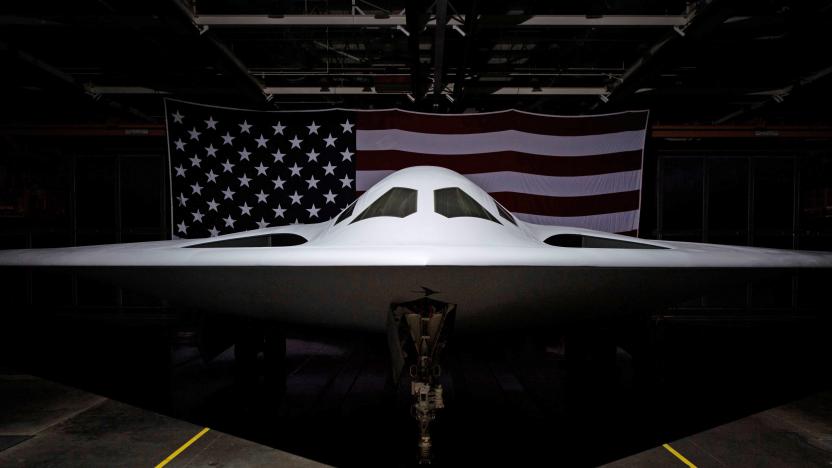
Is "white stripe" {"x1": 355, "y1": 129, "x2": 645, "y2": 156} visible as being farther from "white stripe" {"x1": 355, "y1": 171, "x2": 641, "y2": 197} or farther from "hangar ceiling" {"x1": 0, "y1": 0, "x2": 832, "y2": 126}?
"hangar ceiling" {"x1": 0, "y1": 0, "x2": 832, "y2": 126}

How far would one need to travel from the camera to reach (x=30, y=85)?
20.9 ft

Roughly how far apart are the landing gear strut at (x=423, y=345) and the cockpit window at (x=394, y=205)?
0.82 m

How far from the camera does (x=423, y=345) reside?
2.48 metres

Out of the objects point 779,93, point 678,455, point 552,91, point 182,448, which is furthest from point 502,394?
point 779,93

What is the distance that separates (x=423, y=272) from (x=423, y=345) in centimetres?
60

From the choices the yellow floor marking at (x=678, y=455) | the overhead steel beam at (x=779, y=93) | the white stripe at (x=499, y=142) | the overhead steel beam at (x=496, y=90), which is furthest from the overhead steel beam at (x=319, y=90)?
the overhead steel beam at (x=779, y=93)

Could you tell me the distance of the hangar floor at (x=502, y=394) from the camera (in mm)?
3182

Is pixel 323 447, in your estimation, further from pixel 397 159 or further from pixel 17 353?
pixel 17 353

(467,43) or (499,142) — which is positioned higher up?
(467,43)

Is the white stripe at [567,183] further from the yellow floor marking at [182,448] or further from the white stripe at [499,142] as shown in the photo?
the yellow floor marking at [182,448]

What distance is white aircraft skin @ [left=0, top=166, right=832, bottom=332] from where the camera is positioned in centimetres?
212

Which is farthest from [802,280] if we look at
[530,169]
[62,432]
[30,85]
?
[30,85]

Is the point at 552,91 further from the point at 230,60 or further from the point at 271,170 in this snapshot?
the point at 230,60

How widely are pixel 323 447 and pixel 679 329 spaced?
7.40 m
